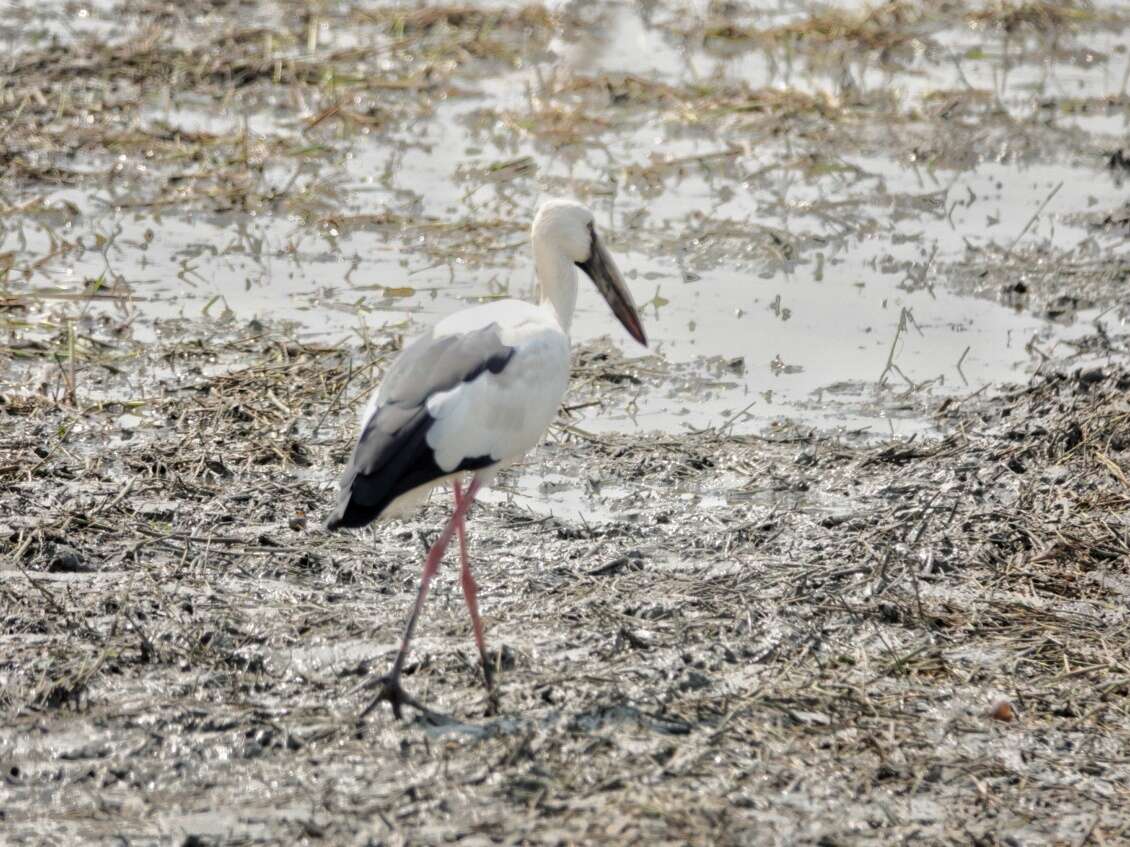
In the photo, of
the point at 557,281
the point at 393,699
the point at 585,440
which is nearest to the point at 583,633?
the point at 393,699

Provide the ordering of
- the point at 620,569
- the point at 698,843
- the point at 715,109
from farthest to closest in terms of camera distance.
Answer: the point at 715,109
the point at 620,569
the point at 698,843

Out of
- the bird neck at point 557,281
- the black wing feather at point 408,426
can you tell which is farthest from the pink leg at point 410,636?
the bird neck at point 557,281

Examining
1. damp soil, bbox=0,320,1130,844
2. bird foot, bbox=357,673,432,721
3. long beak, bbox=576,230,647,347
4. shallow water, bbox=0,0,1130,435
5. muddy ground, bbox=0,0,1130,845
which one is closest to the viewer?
damp soil, bbox=0,320,1130,844

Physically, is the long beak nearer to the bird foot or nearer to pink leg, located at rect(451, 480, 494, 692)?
pink leg, located at rect(451, 480, 494, 692)

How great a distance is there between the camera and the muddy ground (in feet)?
15.1

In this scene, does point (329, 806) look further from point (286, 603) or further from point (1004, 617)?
point (1004, 617)

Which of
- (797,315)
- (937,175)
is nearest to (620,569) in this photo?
(797,315)

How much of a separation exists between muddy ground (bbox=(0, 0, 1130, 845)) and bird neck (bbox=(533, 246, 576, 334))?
75cm

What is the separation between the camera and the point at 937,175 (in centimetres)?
1021

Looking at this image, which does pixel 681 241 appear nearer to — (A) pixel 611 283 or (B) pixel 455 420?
(A) pixel 611 283

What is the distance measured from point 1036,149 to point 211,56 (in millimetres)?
5281

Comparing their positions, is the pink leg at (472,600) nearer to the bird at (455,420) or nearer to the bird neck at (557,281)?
the bird at (455,420)

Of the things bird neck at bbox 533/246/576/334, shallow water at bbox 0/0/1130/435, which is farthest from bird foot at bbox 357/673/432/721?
shallow water at bbox 0/0/1130/435

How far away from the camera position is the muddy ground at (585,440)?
4.59 m
